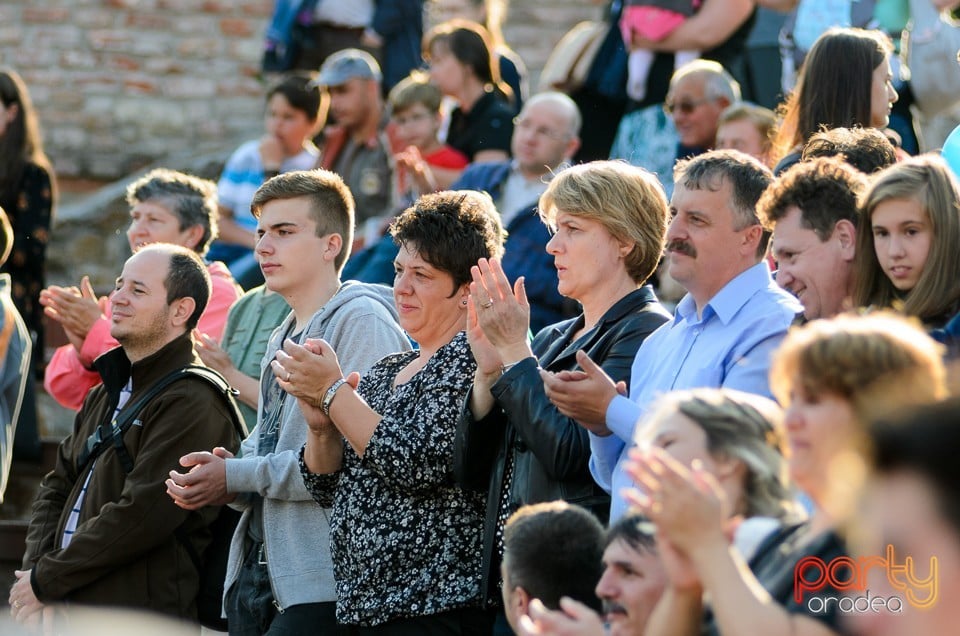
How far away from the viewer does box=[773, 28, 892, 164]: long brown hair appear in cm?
543

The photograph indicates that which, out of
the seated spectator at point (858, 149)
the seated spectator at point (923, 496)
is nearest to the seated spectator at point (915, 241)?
the seated spectator at point (858, 149)

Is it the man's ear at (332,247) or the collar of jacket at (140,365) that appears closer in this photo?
the man's ear at (332,247)

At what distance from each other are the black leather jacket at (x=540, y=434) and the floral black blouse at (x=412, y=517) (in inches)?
3.9

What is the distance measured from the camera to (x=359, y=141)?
8.84 m

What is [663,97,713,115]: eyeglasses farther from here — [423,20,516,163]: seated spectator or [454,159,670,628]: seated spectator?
[454,159,670,628]: seated spectator

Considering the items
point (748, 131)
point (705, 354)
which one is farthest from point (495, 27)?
point (705, 354)

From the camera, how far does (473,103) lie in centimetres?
862

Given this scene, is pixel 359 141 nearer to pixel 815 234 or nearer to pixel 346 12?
pixel 346 12

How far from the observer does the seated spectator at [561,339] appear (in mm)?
4055

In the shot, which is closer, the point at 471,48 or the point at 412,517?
the point at 412,517

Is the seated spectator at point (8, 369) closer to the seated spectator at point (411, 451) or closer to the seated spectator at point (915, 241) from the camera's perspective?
the seated spectator at point (411, 451)

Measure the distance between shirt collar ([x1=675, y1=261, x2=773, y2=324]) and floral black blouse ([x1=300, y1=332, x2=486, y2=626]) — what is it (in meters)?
0.74

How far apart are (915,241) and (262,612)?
2382 mm

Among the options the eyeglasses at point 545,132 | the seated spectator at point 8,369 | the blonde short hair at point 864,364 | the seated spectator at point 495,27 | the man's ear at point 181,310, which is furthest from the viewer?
the seated spectator at point 495,27
